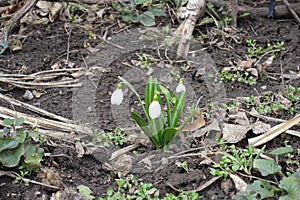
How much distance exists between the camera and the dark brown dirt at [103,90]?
226 cm

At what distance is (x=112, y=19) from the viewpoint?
3.53 meters

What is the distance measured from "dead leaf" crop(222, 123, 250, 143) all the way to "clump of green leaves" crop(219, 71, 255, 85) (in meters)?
0.51

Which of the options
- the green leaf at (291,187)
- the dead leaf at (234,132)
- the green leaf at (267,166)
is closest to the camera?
the green leaf at (291,187)

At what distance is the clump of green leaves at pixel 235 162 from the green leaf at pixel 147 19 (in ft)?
4.39

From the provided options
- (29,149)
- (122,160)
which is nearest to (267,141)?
(122,160)

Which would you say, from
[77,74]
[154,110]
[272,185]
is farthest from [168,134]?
[77,74]

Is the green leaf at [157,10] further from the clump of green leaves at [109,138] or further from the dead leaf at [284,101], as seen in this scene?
the clump of green leaves at [109,138]

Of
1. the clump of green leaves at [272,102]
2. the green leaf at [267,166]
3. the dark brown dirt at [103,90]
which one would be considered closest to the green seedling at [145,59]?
the dark brown dirt at [103,90]

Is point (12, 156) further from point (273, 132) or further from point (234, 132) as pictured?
point (273, 132)

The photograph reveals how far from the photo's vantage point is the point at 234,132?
2.49 meters

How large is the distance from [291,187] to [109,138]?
0.90 metres

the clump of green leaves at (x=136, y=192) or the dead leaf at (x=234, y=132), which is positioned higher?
the dead leaf at (x=234, y=132)

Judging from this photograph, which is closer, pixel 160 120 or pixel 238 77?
pixel 160 120

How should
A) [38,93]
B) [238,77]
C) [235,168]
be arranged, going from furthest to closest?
1. [238,77]
2. [38,93]
3. [235,168]
